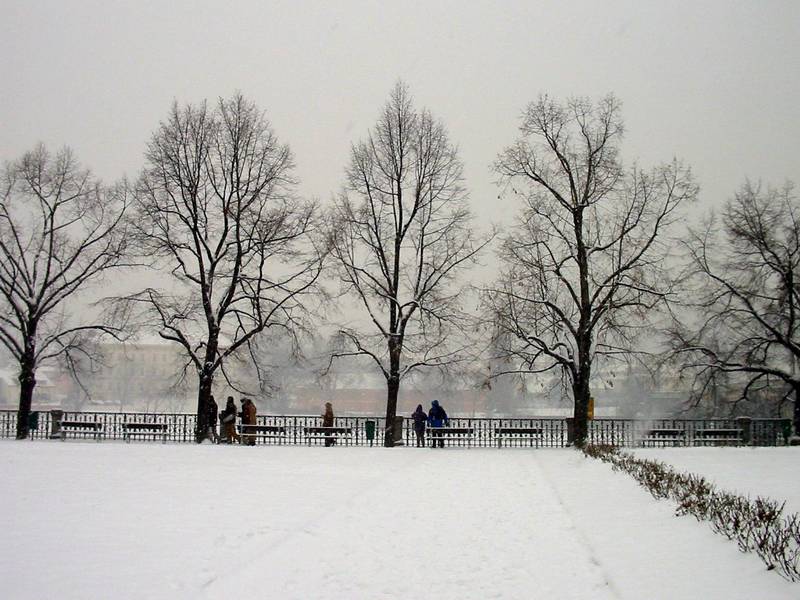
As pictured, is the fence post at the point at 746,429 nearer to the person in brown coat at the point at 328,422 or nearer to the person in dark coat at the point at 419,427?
the person in dark coat at the point at 419,427

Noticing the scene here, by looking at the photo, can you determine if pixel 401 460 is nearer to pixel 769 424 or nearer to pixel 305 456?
pixel 305 456

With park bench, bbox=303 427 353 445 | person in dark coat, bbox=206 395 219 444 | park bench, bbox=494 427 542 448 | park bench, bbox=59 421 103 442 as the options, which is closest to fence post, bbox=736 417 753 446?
park bench, bbox=494 427 542 448

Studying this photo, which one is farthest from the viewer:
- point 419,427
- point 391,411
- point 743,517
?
point 419,427

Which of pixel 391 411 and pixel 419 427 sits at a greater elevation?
pixel 391 411

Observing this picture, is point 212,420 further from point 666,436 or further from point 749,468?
point 749,468

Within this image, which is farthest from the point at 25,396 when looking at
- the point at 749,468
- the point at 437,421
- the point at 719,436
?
the point at 719,436

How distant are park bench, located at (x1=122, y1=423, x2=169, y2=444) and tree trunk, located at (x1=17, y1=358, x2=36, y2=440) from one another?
393 cm

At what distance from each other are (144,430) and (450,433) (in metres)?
12.8

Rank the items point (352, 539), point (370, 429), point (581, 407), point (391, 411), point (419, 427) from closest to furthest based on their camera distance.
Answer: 1. point (352, 539)
2. point (581, 407)
3. point (391, 411)
4. point (419, 427)
5. point (370, 429)

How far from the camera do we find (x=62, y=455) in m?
20.2

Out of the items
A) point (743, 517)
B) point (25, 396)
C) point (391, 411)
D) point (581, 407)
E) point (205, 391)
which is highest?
point (205, 391)

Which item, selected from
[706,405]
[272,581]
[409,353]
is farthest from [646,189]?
[272,581]

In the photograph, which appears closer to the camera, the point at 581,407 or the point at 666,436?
the point at 581,407

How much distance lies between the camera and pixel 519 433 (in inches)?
1115
